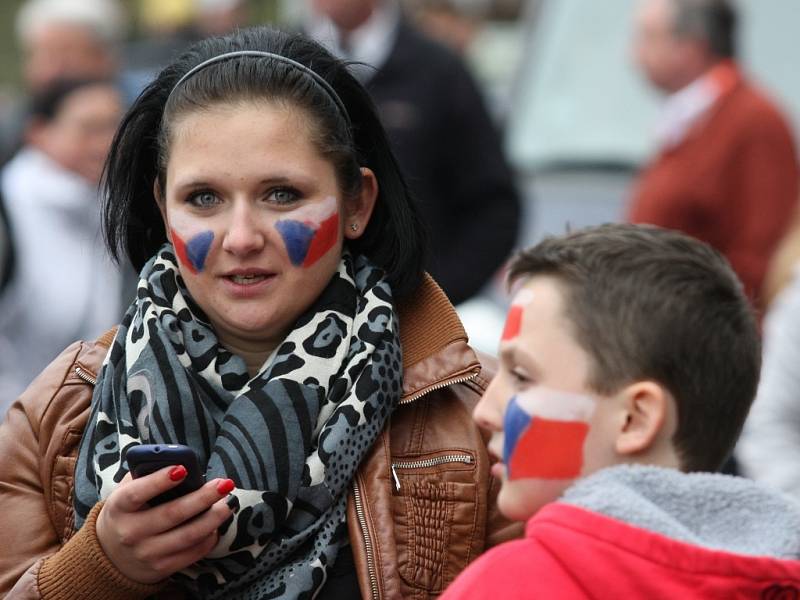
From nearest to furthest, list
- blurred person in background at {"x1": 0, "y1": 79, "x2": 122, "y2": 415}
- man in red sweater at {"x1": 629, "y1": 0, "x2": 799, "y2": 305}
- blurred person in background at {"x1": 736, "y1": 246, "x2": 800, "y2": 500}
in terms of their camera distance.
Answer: blurred person in background at {"x1": 736, "y1": 246, "x2": 800, "y2": 500}, blurred person in background at {"x1": 0, "y1": 79, "x2": 122, "y2": 415}, man in red sweater at {"x1": 629, "y1": 0, "x2": 799, "y2": 305}

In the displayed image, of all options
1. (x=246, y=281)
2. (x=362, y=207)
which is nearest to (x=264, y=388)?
(x=246, y=281)

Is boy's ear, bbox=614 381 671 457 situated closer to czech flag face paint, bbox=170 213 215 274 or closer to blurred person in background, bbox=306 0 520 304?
czech flag face paint, bbox=170 213 215 274

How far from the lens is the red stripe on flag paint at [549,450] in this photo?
8.20 ft

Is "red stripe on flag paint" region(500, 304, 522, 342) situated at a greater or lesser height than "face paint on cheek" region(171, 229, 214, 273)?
lesser

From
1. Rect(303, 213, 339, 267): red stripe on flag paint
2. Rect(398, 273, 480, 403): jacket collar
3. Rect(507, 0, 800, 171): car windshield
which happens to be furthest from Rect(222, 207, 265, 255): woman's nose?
Rect(507, 0, 800, 171): car windshield

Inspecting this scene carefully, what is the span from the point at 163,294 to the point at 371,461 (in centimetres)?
50

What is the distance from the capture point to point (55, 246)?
601 cm

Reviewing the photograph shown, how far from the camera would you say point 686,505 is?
2396 mm

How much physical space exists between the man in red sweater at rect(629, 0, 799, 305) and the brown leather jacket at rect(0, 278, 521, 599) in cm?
338

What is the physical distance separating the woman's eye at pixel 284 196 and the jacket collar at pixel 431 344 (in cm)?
33

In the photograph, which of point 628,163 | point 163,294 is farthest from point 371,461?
point 628,163

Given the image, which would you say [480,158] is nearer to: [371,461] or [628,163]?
[628,163]

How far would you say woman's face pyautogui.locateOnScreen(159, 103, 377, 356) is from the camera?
2930 mm

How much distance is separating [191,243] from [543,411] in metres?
0.81
